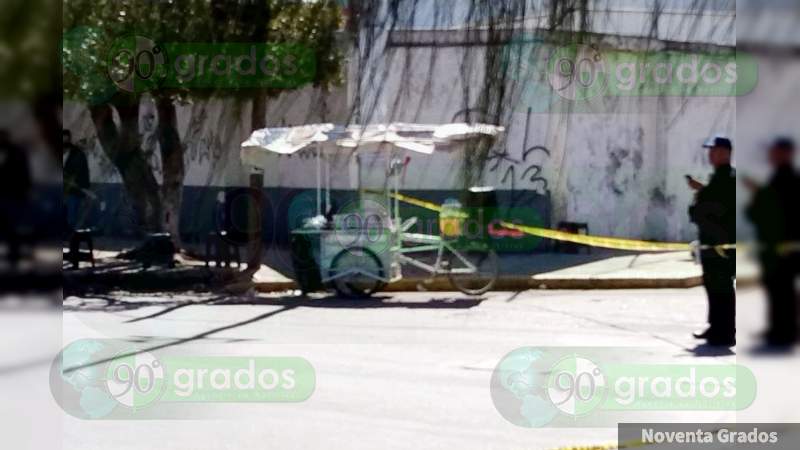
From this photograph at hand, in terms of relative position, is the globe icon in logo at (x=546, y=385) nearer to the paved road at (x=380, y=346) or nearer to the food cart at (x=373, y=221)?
the paved road at (x=380, y=346)

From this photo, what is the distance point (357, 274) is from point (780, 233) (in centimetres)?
134

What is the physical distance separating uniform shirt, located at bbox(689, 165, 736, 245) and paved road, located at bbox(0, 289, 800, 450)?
30 cm

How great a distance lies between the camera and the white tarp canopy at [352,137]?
10.2ft

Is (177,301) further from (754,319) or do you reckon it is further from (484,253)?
(754,319)

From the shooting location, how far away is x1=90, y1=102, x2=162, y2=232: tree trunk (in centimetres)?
325

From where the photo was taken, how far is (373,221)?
10.8 feet

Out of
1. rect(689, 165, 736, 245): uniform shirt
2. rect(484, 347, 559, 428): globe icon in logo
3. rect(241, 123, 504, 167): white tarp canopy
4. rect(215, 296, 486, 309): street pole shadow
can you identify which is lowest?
rect(484, 347, 559, 428): globe icon in logo

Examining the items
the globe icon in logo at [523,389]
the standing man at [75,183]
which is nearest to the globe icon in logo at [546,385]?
the globe icon in logo at [523,389]

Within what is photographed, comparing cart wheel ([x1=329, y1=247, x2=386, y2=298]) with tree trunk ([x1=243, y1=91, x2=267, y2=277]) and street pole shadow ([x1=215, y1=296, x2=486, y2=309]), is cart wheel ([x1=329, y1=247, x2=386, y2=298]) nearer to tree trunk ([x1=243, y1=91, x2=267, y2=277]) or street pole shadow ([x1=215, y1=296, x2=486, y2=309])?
street pole shadow ([x1=215, y1=296, x2=486, y2=309])

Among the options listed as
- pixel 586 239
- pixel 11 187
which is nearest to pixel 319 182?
pixel 586 239

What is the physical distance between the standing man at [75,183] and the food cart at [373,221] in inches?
20.6

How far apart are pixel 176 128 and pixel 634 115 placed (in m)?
1.51

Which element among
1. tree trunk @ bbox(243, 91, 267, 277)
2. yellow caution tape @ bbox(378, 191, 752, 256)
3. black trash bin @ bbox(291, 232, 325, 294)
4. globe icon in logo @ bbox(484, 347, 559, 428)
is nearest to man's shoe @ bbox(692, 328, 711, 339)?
yellow caution tape @ bbox(378, 191, 752, 256)

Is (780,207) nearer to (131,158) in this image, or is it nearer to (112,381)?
(131,158)
